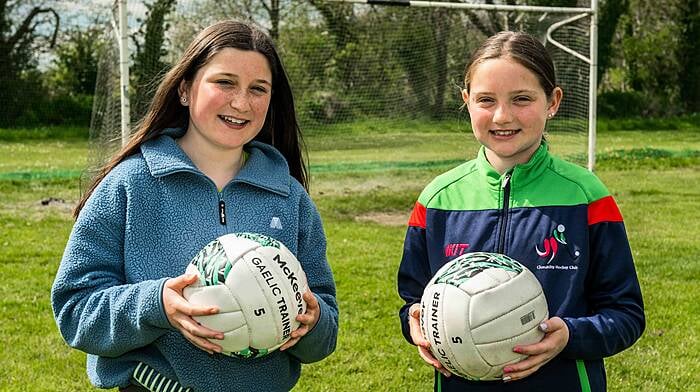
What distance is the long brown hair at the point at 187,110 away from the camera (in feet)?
9.89

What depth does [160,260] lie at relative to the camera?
9.23 ft

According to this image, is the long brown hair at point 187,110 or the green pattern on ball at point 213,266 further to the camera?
the long brown hair at point 187,110

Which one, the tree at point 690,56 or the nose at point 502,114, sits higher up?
the nose at point 502,114

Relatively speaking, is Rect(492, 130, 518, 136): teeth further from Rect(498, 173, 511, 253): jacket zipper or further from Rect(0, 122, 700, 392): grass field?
Rect(0, 122, 700, 392): grass field

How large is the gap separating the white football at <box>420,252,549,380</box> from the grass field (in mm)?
2595

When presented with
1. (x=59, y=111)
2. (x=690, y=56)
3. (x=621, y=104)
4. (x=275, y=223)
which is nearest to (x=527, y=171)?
(x=275, y=223)

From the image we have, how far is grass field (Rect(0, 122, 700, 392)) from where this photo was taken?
18.2ft

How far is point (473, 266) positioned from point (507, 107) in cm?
56

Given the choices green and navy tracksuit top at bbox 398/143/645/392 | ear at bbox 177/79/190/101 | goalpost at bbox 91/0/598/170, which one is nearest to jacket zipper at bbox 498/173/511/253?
green and navy tracksuit top at bbox 398/143/645/392

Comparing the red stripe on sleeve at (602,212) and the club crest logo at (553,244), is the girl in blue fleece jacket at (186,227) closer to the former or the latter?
the club crest logo at (553,244)

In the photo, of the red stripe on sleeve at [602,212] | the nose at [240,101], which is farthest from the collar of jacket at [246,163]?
the red stripe on sleeve at [602,212]

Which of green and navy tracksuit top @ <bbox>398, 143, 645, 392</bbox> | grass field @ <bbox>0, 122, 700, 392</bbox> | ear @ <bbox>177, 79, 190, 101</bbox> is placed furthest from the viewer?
grass field @ <bbox>0, 122, 700, 392</bbox>

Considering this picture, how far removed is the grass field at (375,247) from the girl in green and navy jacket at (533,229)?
2.41m

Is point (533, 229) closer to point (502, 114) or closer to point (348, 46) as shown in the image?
point (502, 114)
